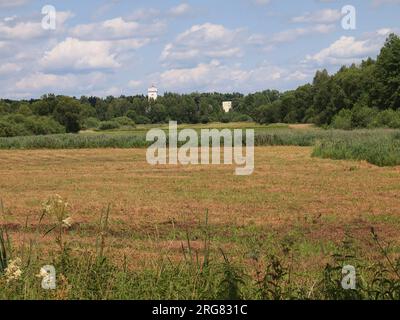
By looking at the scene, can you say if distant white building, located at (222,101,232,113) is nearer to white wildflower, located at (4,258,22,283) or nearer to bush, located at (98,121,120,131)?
bush, located at (98,121,120,131)

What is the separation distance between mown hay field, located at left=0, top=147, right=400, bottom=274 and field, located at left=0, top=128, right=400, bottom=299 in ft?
0.12

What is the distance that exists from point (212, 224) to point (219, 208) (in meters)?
2.78

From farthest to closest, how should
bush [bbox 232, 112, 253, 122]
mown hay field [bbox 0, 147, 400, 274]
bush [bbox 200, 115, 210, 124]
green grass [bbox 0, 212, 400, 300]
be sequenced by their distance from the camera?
1. bush [bbox 232, 112, 253, 122]
2. bush [bbox 200, 115, 210, 124]
3. mown hay field [bbox 0, 147, 400, 274]
4. green grass [bbox 0, 212, 400, 300]

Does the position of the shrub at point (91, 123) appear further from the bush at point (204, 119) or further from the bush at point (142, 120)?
the bush at point (204, 119)

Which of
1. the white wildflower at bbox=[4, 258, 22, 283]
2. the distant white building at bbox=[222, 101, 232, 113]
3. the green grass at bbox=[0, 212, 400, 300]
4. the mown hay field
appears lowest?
the mown hay field

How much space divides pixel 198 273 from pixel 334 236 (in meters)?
7.12

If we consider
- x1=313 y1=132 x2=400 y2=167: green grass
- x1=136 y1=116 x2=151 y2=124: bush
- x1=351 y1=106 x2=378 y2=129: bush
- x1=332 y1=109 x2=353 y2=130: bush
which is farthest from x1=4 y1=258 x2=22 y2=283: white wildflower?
x1=332 y1=109 x2=353 y2=130: bush

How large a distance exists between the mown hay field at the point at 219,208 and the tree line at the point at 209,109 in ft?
132

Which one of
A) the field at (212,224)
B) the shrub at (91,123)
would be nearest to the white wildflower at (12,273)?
the field at (212,224)

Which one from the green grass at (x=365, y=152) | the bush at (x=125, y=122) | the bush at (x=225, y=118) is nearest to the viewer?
the green grass at (x=365, y=152)

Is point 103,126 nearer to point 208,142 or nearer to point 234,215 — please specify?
point 208,142

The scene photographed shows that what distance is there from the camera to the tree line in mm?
72469

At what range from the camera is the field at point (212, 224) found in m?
5.87

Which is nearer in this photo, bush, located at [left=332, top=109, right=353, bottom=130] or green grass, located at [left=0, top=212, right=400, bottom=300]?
green grass, located at [left=0, top=212, right=400, bottom=300]
